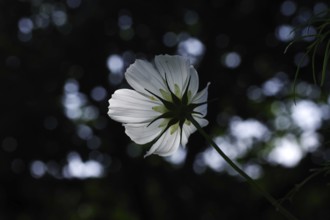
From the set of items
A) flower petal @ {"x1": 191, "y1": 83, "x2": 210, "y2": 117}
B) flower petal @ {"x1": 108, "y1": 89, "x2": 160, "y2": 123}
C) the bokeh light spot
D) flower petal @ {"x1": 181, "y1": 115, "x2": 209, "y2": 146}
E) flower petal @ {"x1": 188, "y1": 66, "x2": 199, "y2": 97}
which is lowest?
flower petal @ {"x1": 181, "y1": 115, "x2": 209, "y2": 146}

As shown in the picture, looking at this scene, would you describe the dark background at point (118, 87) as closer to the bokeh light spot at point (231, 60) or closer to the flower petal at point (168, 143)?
the bokeh light spot at point (231, 60)

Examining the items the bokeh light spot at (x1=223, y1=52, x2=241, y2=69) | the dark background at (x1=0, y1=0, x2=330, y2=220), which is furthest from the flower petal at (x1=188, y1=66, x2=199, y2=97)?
the bokeh light spot at (x1=223, y1=52, x2=241, y2=69)

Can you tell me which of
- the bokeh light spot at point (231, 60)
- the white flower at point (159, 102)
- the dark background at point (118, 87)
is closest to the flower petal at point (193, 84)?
the white flower at point (159, 102)

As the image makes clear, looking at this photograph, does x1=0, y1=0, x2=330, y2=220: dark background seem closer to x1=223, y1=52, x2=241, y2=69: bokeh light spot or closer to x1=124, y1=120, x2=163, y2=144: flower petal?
x1=223, y1=52, x2=241, y2=69: bokeh light spot

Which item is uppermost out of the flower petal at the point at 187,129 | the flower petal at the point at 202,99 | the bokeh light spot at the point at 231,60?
the bokeh light spot at the point at 231,60

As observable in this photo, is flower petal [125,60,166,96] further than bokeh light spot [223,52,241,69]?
No

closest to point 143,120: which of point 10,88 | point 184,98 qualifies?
point 184,98

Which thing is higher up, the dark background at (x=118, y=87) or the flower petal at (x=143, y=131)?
the dark background at (x=118, y=87)
